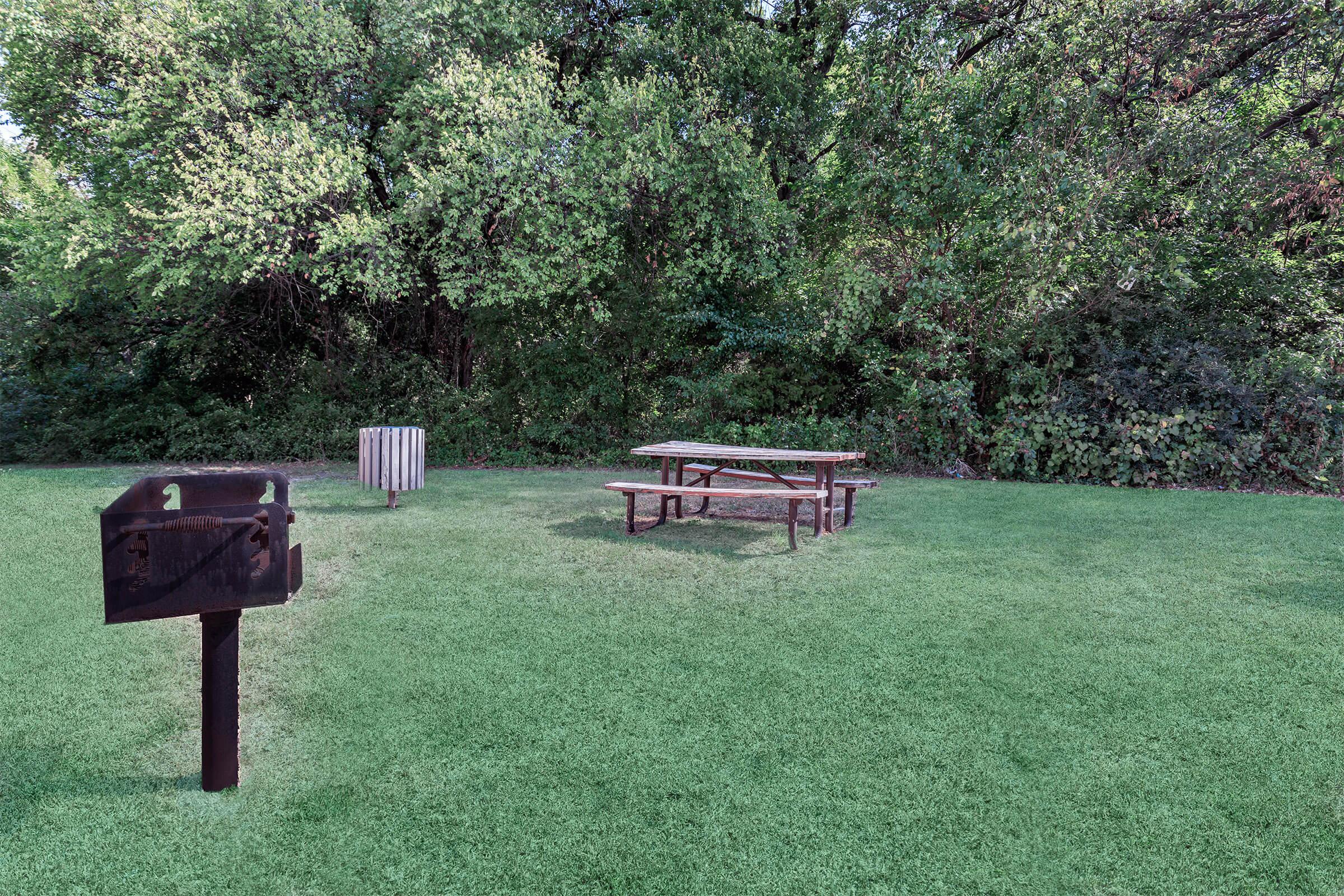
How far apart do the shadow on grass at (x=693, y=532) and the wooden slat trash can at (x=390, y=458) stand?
6.03 feet

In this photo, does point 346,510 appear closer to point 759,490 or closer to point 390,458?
point 390,458

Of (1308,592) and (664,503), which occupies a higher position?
(664,503)

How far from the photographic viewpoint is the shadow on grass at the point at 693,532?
5.58 metres

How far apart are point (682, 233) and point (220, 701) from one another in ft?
34.4

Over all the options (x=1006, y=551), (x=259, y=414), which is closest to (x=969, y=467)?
(x=1006, y=551)

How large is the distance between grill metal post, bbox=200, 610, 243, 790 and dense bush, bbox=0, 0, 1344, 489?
29.3ft

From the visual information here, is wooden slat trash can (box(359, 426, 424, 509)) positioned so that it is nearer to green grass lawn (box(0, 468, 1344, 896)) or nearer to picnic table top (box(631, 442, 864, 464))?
green grass lawn (box(0, 468, 1344, 896))

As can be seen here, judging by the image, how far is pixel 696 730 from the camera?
104 inches

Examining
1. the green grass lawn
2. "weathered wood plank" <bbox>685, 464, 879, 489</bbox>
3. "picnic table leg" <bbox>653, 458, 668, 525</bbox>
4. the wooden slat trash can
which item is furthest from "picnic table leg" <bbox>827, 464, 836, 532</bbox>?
the wooden slat trash can

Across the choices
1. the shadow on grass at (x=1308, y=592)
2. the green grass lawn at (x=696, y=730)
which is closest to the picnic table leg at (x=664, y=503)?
the green grass lawn at (x=696, y=730)

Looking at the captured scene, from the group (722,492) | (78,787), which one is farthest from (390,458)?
(78,787)

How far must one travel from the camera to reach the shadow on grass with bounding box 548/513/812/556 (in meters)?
5.58

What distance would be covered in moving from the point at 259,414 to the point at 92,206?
3790 millimetres

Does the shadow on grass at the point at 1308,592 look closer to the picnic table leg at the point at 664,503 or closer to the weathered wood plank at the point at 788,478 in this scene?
the weathered wood plank at the point at 788,478
